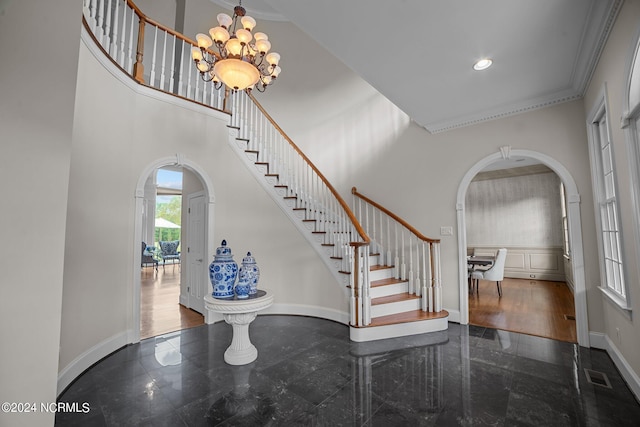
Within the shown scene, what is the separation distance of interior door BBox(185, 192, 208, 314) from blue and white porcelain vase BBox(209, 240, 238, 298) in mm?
1598

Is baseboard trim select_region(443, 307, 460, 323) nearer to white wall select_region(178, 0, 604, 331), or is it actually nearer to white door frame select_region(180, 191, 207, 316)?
white wall select_region(178, 0, 604, 331)

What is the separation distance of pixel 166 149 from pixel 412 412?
396 cm

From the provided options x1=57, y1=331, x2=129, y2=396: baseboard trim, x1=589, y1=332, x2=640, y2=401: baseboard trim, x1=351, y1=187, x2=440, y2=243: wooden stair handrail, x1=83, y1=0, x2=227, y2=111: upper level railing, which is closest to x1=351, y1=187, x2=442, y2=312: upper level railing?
x1=351, y1=187, x2=440, y2=243: wooden stair handrail

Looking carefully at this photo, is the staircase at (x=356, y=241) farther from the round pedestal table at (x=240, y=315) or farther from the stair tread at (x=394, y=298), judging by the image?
the round pedestal table at (x=240, y=315)

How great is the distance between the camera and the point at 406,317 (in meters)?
3.58

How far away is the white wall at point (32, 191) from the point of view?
87 cm

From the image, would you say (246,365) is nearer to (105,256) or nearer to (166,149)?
(105,256)

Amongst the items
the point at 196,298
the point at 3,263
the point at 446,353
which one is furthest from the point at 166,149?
the point at 446,353

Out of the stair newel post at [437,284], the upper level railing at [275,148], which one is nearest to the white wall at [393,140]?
the stair newel post at [437,284]

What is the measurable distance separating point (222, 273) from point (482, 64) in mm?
3337

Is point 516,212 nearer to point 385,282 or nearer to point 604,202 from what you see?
point 604,202

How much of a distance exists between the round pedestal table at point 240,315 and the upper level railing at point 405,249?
2.29m

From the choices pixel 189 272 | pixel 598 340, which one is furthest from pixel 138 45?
pixel 598 340

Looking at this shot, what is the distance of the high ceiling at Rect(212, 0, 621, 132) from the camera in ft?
→ 6.69
